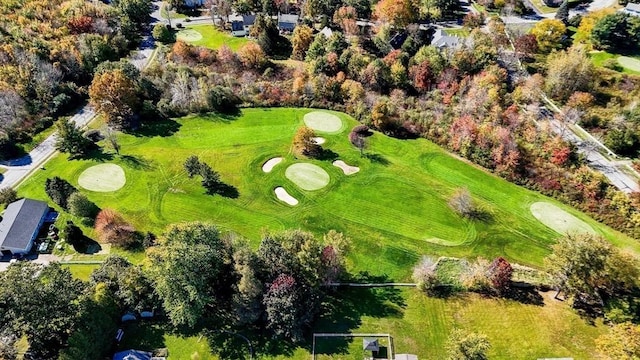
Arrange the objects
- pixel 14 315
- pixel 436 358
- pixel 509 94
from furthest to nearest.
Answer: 1. pixel 509 94
2. pixel 436 358
3. pixel 14 315

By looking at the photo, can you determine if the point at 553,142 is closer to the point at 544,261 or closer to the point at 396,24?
the point at 544,261

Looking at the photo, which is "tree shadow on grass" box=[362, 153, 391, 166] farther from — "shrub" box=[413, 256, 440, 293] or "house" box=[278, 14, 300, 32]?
"house" box=[278, 14, 300, 32]

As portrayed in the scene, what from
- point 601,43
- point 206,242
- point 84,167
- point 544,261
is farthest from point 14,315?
point 601,43

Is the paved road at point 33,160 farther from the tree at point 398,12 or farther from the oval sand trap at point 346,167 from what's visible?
the tree at point 398,12

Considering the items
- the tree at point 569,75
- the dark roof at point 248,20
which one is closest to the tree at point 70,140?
the dark roof at point 248,20

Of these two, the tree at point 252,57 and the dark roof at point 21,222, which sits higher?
the tree at point 252,57

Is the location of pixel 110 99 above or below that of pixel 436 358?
above

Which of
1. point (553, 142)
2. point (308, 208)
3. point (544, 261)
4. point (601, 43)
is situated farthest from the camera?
point (601, 43)
